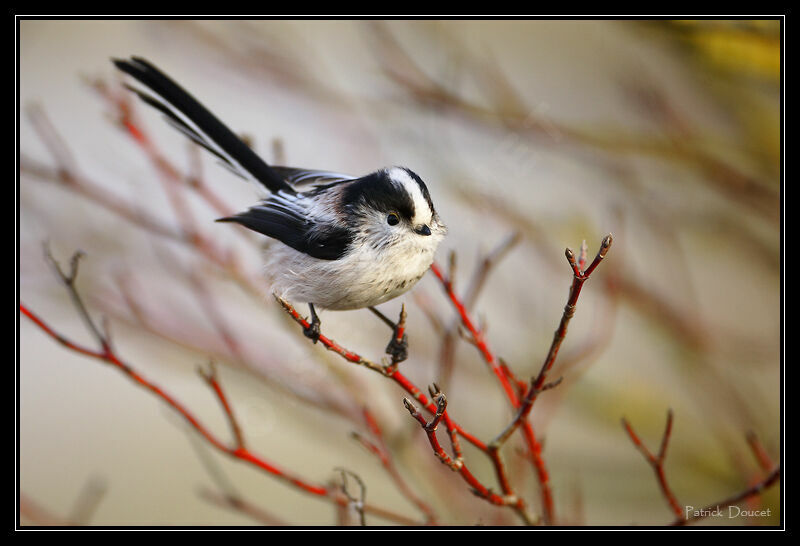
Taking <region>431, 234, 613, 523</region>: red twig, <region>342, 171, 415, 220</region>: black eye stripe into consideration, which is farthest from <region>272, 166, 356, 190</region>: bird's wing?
<region>431, 234, 613, 523</region>: red twig

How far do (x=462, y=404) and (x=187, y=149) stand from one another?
0.97 m

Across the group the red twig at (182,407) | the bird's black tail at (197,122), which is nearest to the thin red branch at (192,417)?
the red twig at (182,407)

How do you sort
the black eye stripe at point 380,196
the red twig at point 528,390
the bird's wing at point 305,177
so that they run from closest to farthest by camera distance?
the red twig at point 528,390 < the black eye stripe at point 380,196 < the bird's wing at point 305,177

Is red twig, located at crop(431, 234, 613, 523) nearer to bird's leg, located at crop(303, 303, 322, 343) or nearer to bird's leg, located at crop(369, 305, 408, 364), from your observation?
bird's leg, located at crop(369, 305, 408, 364)

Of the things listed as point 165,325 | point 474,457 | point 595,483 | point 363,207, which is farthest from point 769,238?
point 165,325

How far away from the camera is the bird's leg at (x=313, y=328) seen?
1005 mm

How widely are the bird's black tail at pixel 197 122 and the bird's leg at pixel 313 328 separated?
0.26 m

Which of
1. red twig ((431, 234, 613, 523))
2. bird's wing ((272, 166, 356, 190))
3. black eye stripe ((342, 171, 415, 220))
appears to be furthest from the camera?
bird's wing ((272, 166, 356, 190))

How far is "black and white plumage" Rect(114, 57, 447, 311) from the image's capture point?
0.93m

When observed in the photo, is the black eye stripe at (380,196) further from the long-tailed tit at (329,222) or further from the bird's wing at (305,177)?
the bird's wing at (305,177)

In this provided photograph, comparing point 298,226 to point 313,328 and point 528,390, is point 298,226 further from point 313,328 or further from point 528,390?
point 528,390

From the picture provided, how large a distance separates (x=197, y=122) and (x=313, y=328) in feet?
1.32

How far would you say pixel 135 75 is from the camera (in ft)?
3.23
